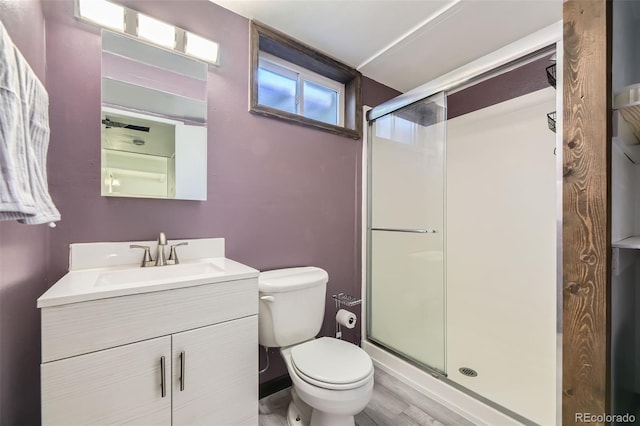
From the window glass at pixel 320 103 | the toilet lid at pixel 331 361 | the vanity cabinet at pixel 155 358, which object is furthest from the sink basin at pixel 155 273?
the window glass at pixel 320 103

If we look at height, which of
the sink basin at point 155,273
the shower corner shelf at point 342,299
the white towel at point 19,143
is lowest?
the shower corner shelf at point 342,299

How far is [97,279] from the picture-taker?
1099 mm

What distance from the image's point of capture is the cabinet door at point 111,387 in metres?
0.85

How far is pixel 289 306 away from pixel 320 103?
1537mm

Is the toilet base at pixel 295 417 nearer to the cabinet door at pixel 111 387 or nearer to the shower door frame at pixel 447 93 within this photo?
the cabinet door at pixel 111 387

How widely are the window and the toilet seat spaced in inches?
55.3

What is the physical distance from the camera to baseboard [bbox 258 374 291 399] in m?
1.68

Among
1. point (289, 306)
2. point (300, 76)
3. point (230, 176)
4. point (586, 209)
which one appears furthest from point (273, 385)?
point (300, 76)

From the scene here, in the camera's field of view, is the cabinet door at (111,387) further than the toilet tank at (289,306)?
No

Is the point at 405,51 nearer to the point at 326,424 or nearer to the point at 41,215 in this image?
the point at 41,215

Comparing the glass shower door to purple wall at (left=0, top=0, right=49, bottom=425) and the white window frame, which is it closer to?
the white window frame

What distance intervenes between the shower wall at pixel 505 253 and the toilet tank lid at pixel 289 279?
1141mm

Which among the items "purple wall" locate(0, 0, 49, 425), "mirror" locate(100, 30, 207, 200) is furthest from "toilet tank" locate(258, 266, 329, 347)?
"purple wall" locate(0, 0, 49, 425)

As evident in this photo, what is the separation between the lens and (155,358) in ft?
3.29
